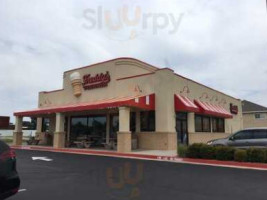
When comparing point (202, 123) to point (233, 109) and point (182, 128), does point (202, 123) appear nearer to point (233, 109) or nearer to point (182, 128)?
point (182, 128)

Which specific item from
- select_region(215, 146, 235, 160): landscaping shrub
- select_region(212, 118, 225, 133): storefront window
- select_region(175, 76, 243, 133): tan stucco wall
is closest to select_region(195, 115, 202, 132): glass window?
select_region(175, 76, 243, 133): tan stucco wall

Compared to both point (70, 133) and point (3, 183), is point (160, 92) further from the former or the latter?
point (3, 183)

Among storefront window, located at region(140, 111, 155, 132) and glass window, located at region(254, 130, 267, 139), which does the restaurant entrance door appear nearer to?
storefront window, located at region(140, 111, 155, 132)

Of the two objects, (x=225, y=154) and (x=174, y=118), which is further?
(x=174, y=118)

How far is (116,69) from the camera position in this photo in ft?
82.2

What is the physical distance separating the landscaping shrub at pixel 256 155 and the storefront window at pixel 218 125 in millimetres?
15954

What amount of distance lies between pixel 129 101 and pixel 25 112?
12.8 meters

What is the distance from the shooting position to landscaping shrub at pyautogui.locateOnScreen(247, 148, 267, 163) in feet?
44.7

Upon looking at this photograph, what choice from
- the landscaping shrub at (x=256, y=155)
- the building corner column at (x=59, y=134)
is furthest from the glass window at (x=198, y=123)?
the landscaping shrub at (x=256, y=155)

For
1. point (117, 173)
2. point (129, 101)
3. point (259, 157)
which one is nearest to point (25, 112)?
point (129, 101)

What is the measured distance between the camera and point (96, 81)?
26.3 metres

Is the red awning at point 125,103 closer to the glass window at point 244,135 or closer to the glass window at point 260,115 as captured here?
the glass window at point 244,135

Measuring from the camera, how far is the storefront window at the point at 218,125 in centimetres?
3010

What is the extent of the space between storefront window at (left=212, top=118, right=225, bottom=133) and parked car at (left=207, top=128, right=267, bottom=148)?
13416 mm
